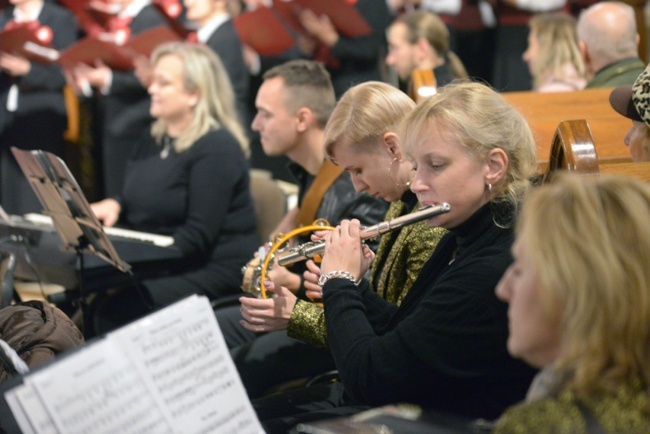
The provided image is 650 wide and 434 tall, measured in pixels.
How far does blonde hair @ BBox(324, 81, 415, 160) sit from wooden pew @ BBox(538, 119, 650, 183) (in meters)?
0.55

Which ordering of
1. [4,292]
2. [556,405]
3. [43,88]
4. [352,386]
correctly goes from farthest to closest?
[43,88]
[4,292]
[352,386]
[556,405]

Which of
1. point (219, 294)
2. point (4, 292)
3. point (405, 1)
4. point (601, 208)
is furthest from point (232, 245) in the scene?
point (405, 1)

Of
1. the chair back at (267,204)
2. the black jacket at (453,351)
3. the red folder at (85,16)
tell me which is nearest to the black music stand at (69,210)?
the chair back at (267,204)

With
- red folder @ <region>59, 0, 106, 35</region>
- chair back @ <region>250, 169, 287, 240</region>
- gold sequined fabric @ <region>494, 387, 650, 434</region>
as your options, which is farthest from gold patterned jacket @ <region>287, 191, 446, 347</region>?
red folder @ <region>59, 0, 106, 35</region>

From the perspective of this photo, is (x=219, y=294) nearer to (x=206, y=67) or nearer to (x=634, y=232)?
(x=206, y=67)

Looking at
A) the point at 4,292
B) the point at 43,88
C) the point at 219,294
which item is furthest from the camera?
the point at 43,88

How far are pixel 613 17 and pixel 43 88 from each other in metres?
3.54

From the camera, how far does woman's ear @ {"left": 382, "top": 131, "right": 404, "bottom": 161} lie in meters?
2.60

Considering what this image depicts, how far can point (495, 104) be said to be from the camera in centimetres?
208

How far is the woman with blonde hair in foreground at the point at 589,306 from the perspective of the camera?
131 centimetres

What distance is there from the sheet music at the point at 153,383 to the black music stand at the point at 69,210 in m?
1.52

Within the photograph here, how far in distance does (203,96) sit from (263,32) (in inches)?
61.7

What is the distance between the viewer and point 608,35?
4.29 metres

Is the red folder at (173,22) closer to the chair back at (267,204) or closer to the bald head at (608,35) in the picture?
the chair back at (267,204)
